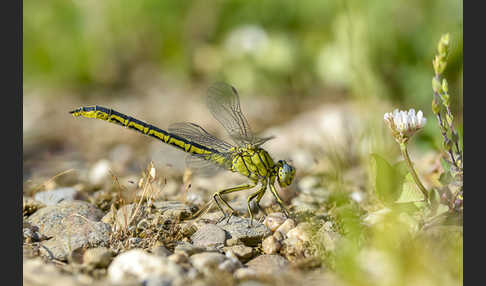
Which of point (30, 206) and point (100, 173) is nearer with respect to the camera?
point (30, 206)

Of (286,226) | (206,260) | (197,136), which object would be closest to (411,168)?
(286,226)

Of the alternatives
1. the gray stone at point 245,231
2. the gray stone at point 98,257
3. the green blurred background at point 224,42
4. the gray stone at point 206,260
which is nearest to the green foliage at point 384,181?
the gray stone at point 245,231

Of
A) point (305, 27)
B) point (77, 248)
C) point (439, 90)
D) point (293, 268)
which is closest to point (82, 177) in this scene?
point (77, 248)

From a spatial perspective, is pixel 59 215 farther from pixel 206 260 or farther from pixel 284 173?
pixel 284 173

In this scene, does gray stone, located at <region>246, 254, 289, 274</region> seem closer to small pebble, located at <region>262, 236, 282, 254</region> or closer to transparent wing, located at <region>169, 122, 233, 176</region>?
small pebble, located at <region>262, 236, 282, 254</region>

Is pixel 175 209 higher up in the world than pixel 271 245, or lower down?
higher up

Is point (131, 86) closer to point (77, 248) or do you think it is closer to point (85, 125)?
point (85, 125)

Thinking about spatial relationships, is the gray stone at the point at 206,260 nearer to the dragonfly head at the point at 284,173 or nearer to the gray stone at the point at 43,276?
the gray stone at the point at 43,276

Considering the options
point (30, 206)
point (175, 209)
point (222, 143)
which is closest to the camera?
point (175, 209)
